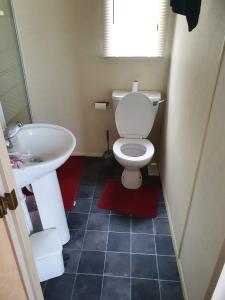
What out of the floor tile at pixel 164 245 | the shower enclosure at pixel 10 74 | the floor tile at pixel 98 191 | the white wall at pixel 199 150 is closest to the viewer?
the white wall at pixel 199 150

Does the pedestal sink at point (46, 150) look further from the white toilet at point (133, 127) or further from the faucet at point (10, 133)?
the white toilet at point (133, 127)

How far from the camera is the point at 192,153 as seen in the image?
138 centimetres

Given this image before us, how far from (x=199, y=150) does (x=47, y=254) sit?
113 centimetres

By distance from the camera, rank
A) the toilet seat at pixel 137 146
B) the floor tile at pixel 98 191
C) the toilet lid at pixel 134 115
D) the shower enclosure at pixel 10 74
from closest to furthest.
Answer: the shower enclosure at pixel 10 74 → the toilet seat at pixel 137 146 → the toilet lid at pixel 134 115 → the floor tile at pixel 98 191

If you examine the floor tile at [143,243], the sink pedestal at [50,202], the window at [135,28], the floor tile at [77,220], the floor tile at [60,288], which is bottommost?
the floor tile at [60,288]

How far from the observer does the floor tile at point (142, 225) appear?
74.7 inches

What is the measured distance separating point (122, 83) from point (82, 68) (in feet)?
1.42

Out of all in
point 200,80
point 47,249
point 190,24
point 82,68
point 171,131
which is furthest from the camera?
point 82,68

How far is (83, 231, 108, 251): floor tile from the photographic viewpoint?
69.2 inches

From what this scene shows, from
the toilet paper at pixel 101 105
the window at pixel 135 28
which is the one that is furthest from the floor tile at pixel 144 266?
the window at pixel 135 28

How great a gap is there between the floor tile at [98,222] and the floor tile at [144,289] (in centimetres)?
50

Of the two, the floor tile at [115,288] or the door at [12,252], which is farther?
the floor tile at [115,288]

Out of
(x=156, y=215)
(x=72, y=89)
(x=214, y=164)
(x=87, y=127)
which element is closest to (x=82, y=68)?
(x=72, y=89)

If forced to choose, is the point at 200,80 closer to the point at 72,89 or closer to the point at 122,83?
the point at 122,83
